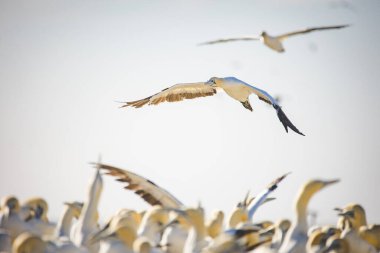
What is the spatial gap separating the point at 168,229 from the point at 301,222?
201 centimetres

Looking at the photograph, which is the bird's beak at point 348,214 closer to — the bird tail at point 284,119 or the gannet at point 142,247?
the bird tail at point 284,119

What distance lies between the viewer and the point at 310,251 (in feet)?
40.4

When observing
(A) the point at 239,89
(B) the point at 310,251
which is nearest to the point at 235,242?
(B) the point at 310,251

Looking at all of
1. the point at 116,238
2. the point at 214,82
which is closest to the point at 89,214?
the point at 116,238

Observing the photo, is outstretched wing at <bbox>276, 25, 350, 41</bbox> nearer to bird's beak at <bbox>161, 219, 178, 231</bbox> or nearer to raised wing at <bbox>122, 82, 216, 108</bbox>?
raised wing at <bbox>122, 82, 216, 108</bbox>

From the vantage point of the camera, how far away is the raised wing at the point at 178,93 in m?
19.2

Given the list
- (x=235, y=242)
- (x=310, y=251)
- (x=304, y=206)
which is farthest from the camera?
(x=304, y=206)

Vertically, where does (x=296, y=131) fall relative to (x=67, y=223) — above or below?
above

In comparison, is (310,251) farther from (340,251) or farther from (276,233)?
(276,233)

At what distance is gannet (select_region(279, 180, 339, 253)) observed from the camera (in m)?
12.6

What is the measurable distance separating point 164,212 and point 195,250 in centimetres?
156

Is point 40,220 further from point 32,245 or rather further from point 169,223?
point 32,245

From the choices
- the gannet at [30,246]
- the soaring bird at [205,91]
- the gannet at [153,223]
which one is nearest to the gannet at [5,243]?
the gannet at [30,246]

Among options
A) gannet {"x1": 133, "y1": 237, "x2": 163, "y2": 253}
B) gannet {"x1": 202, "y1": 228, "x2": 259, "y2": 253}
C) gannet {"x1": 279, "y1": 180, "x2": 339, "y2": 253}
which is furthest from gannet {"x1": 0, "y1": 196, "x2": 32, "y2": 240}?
gannet {"x1": 279, "y1": 180, "x2": 339, "y2": 253}
